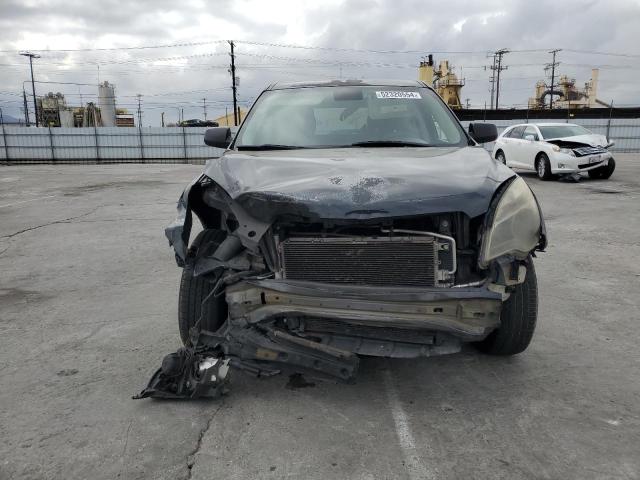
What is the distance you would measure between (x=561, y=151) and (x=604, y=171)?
5.10 feet

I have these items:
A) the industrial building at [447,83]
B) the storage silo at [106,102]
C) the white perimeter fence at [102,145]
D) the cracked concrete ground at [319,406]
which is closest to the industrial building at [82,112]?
the storage silo at [106,102]

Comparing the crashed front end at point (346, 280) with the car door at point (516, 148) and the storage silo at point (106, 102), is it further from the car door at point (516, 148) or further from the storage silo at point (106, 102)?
the storage silo at point (106, 102)

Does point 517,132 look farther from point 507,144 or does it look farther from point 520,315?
point 520,315

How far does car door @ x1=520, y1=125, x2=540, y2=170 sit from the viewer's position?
1399cm

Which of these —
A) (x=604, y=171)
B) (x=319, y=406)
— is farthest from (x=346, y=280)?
(x=604, y=171)

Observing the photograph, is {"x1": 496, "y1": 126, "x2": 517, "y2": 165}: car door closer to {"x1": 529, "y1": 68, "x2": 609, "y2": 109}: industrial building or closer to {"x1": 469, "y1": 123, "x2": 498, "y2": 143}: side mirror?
{"x1": 469, "y1": 123, "x2": 498, "y2": 143}: side mirror

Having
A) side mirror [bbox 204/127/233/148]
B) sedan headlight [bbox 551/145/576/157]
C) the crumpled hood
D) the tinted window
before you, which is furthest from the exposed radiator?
the tinted window

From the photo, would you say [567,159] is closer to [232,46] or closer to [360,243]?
[360,243]

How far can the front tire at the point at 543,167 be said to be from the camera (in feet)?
44.2

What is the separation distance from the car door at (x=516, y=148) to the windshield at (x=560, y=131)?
2.57 feet

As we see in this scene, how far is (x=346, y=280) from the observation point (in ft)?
8.72

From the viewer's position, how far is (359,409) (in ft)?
8.99

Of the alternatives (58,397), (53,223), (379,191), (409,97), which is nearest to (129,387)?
(58,397)

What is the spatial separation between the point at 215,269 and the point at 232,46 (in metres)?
46.3
